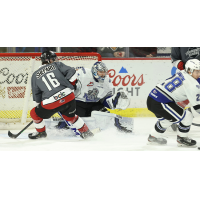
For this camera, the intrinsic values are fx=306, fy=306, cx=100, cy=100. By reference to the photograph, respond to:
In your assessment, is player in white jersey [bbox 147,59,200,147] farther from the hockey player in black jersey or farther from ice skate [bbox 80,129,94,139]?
the hockey player in black jersey

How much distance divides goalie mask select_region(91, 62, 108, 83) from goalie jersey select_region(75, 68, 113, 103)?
76mm

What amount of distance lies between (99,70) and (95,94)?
0.40m

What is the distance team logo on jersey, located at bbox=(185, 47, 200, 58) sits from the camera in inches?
169

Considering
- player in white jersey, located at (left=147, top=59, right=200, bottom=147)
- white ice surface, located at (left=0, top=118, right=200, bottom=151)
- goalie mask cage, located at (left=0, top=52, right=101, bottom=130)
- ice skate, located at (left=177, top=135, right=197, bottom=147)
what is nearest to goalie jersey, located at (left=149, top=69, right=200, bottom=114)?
player in white jersey, located at (left=147, top=59, right=200, bottom=147)

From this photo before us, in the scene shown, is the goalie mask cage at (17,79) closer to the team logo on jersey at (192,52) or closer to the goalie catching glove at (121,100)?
the goalie catching glove at (121,100)

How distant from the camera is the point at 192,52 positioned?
4.33 meters

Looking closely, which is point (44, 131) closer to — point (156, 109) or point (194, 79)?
point (156, 109)

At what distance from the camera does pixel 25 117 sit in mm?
4469

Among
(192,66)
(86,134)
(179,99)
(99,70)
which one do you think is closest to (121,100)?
(99,70)

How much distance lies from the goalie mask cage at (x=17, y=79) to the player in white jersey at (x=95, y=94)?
0.42 metres

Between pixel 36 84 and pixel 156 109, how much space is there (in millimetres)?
1398

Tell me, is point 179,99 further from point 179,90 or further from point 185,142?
point 185,142

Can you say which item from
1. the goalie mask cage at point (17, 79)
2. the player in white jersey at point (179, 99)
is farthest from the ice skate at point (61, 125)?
the player in white jersey at point (179, 99)

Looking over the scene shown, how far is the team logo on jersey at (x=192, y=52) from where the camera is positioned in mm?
4301
